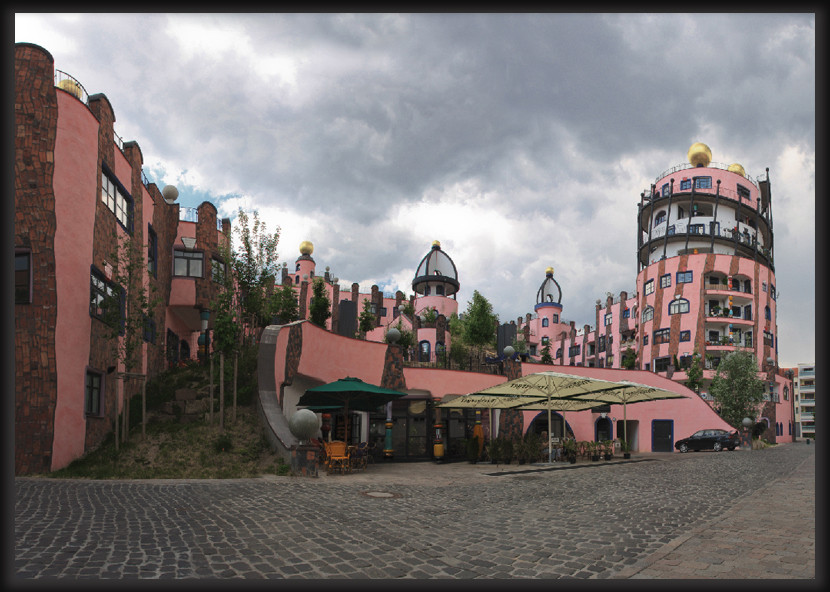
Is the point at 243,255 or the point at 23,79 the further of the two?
the point at 243,255

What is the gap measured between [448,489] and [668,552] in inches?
269

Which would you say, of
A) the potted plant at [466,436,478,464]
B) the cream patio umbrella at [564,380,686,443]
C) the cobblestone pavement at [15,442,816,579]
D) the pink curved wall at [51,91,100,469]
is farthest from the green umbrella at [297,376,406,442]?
the cream patio umbrella at [564,380,686,443]

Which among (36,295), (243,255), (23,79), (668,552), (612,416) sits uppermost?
(23,79)

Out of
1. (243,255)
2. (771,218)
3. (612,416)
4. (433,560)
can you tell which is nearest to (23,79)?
(243,255)

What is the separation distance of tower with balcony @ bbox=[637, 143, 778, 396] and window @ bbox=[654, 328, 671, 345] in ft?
0.30

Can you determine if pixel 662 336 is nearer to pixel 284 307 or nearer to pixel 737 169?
pixel 737 169

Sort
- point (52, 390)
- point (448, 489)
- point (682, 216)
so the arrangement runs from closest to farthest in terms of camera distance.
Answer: point (448, 489), point (52, 390), point (682, 216)

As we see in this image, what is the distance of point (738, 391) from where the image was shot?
42.1m

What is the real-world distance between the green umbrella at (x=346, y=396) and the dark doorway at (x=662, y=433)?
24.4 metres

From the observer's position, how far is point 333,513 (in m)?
9.12

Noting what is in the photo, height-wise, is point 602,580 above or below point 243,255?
below

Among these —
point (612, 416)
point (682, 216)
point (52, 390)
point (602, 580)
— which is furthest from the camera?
point (682, 216)

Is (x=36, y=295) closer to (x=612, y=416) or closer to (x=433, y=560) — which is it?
(x=433, y=560)

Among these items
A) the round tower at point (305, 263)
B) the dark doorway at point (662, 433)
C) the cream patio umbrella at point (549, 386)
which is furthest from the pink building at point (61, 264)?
the round tower at point (305, 263)
